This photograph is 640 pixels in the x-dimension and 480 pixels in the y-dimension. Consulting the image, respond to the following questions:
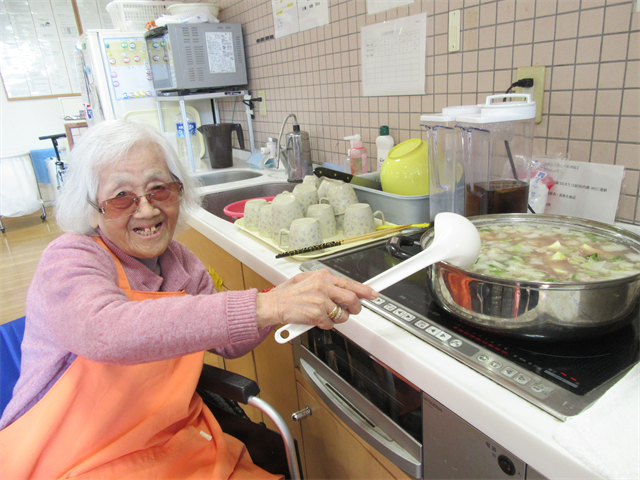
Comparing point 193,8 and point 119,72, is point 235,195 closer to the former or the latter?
point 193,8

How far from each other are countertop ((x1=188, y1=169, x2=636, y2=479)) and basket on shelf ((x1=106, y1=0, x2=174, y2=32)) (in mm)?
2981

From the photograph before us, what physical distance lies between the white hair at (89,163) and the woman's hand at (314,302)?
0.47 metres

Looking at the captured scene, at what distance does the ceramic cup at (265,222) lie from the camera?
1332 millimetres

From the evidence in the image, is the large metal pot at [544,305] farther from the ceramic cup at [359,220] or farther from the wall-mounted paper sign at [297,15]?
the wall-mounted paper sign at [297,15]

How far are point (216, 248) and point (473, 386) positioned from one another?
3.79 ft

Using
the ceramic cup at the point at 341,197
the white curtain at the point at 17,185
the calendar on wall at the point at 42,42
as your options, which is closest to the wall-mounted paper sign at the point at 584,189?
the ceramic cup at the point at 341,197

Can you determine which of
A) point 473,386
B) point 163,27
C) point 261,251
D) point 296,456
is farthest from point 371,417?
point 163,27

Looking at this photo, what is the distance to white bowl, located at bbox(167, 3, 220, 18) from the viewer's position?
2443 millimetres

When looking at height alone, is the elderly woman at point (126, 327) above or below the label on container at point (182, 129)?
below

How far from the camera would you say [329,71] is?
185cm

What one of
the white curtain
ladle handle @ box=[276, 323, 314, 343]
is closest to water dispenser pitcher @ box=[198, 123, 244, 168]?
ladle handle @ box=[276, 323, 314, 343]

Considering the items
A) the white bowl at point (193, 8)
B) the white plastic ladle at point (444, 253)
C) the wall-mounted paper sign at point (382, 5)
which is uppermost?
the white bowl at point (193, 8)

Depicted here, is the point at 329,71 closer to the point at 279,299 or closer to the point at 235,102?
the point at 235,102

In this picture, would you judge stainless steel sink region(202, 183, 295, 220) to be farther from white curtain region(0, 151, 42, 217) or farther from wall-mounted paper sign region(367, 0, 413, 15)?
white curtain region(0, 151, 42, 217)
